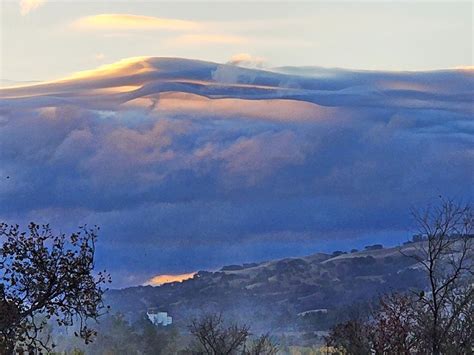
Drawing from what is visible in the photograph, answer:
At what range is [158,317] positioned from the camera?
140 m

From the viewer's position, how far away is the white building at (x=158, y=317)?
135125 mm

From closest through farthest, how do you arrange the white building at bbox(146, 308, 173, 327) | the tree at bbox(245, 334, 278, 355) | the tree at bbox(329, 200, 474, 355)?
the tree at bbox(329, 200, 474, 355)
the tree at bbox(245, 334, 278, 355)
the white building at bbox(146, 308, 173, 327)

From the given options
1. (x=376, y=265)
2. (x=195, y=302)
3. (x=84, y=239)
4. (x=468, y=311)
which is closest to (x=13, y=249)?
(x=84, y=239)

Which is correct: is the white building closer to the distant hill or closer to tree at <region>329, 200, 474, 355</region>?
the distant hill

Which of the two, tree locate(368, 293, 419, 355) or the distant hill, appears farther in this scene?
the distant hill

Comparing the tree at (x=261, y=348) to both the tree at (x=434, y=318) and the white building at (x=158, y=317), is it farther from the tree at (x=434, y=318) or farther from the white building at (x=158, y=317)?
the white building at (x=158, y=317)

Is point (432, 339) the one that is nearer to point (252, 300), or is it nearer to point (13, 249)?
point (13, 249)

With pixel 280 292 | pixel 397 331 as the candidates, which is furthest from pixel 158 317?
pixel 397 331

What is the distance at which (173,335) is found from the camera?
115 m

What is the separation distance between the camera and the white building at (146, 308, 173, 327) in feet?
443

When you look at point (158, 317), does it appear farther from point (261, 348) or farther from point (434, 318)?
point (434, 318)

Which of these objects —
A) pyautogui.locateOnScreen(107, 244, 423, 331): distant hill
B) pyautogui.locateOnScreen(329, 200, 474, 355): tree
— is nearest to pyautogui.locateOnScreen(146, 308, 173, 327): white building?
pyautogui.locateOnScreen(107, 244, 423, 331): distant hill

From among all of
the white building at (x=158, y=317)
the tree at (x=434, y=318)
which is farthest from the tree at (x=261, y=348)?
the white building at (x=158, y=317)

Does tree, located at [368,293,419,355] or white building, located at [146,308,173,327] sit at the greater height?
tree, located at [368,293,419,355]
